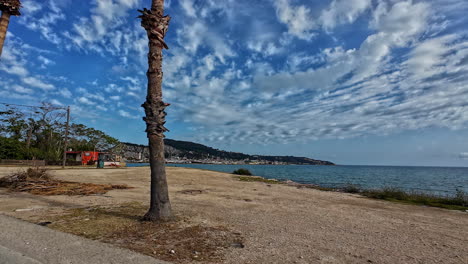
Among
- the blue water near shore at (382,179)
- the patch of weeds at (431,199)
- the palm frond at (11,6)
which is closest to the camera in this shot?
the palm frond at (11,6)

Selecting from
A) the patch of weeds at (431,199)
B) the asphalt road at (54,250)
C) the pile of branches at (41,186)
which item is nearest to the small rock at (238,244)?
the asphalt road at (54,250)

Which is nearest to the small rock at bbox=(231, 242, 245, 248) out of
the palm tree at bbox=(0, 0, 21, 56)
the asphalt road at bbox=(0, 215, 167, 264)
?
the asphalt road at bbox=(0, 215, 167, 264)

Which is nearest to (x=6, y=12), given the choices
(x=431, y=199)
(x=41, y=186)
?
(x=41, y=186)

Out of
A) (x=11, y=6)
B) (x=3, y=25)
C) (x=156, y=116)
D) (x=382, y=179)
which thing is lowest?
(x=382, y=179)

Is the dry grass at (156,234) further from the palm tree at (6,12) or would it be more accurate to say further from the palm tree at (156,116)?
the palm tree at (6,12)

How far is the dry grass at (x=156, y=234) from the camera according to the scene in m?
4.15

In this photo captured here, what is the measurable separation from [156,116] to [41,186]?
31.8ft

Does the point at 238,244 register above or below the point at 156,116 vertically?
below

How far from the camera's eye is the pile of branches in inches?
440

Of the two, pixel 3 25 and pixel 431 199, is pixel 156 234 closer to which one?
pixel 3 25

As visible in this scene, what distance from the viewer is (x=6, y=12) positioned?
9.61m

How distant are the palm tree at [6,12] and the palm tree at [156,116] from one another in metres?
7.06

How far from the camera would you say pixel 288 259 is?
13.3 ft

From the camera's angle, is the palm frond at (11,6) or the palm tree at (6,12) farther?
the palm tree at (6,12)
